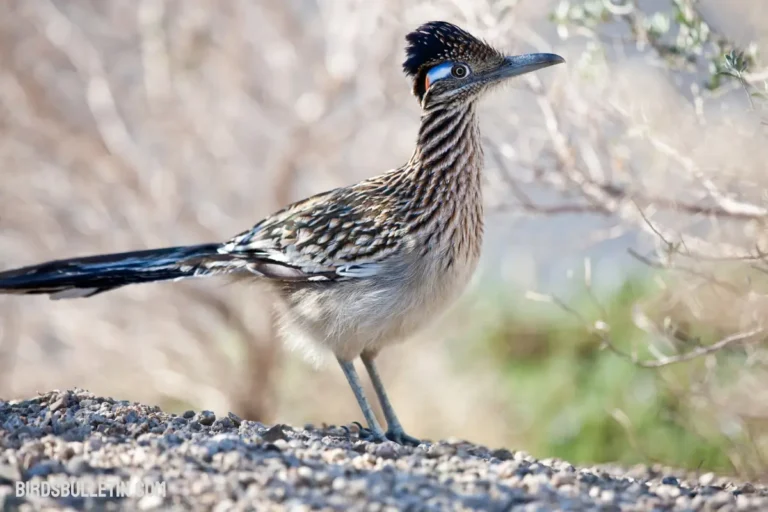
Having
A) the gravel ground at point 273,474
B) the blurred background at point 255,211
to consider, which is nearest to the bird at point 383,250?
the gravel ground at point 273,474

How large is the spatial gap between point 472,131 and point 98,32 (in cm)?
440

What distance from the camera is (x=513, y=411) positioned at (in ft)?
26.5

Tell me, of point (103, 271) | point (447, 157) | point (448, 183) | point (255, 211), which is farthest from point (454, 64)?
point (255, 211)

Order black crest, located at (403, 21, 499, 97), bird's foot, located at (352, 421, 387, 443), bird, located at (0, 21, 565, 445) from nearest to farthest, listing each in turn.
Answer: bird's foot, located at (352, 421, 387, 443) → bird, located at (0, 21, 565, 445) → black crest, located at (403, 21, 499, 97)

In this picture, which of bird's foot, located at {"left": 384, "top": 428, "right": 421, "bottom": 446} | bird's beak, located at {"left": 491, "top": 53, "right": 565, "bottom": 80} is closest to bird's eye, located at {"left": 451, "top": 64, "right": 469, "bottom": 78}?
bird's beak, located at {"left": 491, "top": 53, "right": 565, "bottom": 80}

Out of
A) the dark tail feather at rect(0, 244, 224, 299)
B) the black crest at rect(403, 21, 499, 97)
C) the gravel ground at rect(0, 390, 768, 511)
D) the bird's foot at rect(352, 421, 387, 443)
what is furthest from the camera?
the black crest at rect(403, 21, 499, 97)

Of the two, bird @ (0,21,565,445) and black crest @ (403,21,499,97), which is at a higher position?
black crest @ (403,21,499,97)

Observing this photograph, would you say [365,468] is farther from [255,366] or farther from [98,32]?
[98,32]

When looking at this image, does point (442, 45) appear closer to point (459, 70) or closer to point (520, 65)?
point (459, 70)

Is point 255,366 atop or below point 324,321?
atop

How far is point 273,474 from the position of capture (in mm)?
3084

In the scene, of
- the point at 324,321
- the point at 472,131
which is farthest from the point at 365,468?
the point at 472,131

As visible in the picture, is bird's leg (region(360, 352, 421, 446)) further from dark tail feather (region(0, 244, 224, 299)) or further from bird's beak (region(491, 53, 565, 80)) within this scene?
bird's beak (region(491, 53, 565, 80))

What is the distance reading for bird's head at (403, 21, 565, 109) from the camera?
491 centimetres
